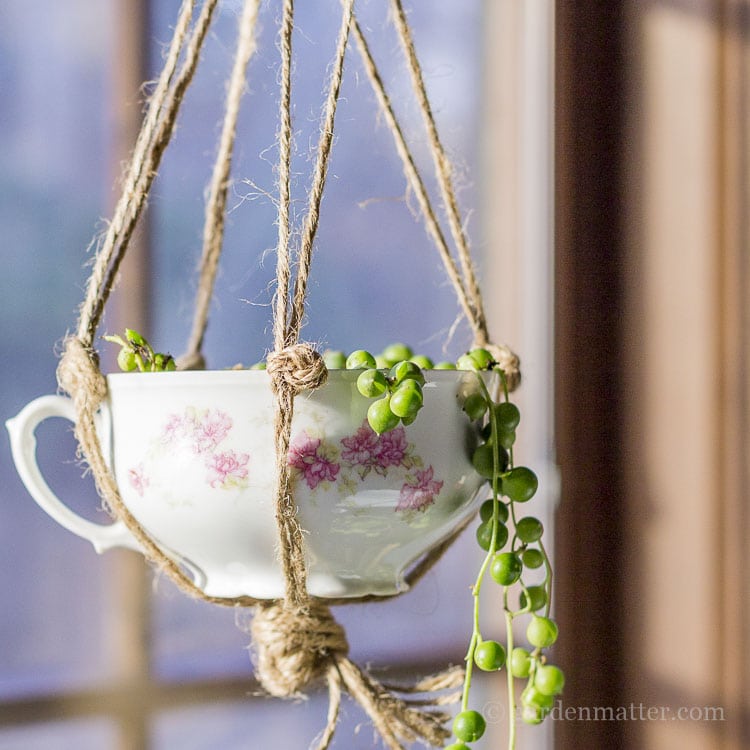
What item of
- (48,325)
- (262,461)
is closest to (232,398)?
(262,461)

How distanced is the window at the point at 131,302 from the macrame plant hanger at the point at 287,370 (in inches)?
21.1

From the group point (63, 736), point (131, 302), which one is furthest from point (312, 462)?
point (63, 736)

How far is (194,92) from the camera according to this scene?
1186 millimetres

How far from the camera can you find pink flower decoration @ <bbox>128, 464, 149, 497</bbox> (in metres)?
0.43

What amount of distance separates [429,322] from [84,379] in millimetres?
962

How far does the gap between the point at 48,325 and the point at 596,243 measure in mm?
785

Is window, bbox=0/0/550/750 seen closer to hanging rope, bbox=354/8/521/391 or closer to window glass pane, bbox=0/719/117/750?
window glass pane, bbox=0/719/117/750

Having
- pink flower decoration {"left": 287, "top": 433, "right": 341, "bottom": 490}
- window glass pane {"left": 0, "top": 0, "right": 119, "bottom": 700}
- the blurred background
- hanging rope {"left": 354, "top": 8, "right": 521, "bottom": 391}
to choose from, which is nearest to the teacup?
pink flower decoration {"left": 287, "top": 433, "right": 341, "bottom": 490}

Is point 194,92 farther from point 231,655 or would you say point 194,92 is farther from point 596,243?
point 231,655

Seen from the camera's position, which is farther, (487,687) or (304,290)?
(487,687)

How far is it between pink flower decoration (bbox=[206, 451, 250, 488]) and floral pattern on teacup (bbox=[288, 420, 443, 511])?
2cm

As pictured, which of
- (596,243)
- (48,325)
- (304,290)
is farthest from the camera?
(596,243)

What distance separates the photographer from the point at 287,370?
377mm

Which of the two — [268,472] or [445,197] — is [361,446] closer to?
[268,472]
